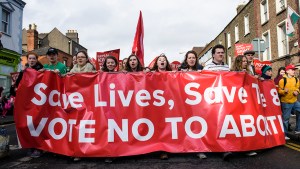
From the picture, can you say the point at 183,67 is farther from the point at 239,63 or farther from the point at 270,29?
the point at 270,29

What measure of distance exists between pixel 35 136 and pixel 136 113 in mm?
1763

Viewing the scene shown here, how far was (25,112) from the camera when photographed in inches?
197

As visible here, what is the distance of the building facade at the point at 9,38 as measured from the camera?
742 inches

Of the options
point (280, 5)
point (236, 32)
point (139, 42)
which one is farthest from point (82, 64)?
point (236, 32)

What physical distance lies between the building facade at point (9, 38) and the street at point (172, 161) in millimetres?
15569

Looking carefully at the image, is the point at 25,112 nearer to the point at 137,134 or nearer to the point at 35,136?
the point at 35,136

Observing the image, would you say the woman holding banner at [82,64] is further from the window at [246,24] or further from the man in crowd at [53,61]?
the window at [246,24]

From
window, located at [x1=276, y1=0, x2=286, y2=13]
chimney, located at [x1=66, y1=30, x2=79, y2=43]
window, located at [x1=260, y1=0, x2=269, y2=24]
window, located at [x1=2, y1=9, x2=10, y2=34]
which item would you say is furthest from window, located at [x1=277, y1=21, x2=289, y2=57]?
chimney, located at [x1=66, y1=30, x2=79, y2=43]

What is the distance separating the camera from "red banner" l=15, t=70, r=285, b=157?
4727 millimetres

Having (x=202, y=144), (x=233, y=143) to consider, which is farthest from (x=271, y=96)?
(x=202, y=144)

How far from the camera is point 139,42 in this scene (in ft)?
30.3

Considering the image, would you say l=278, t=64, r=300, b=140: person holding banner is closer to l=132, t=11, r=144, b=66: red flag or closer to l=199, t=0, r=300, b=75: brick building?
l=132, t=11, r=144, b=66: red flag

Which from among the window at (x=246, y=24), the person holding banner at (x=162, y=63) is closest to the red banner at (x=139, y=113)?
the person holding banner at (x=162, y=63)

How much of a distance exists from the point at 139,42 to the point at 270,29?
14.4 meters
